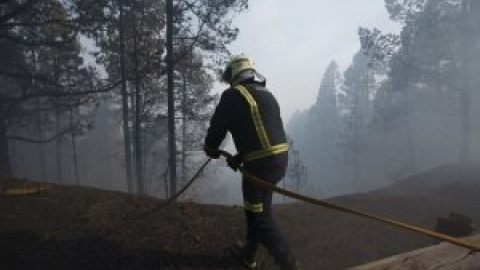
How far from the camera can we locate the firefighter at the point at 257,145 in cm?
536

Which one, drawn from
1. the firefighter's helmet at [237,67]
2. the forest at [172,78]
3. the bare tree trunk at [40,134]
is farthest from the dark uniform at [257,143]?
the bare tree trunk at [40,134]

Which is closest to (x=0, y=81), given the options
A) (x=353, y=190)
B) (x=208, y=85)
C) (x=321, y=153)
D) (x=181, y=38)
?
(x=208, y=85)

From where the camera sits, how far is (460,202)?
47.6ft

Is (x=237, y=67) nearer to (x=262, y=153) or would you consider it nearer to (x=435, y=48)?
(x=262, y=153)

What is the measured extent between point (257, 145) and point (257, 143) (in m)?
A: 0.02

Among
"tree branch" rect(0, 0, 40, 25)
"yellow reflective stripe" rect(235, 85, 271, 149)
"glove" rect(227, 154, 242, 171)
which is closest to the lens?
"yellow reflective stripe" rect(235, 85, 271, 149)

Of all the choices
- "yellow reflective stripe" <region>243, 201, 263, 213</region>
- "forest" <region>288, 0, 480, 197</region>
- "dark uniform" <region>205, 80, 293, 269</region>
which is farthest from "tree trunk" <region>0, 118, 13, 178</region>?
"forest" <region>288, 0, 480, 197</region>

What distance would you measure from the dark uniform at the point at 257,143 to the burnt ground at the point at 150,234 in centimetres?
74

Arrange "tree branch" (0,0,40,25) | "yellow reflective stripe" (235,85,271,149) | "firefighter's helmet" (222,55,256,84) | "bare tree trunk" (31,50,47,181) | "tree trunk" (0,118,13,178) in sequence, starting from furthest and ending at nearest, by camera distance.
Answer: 1. "bare tree trunk" (31,50,47,181)
2. "tree trunk" (0,118,13,178)
3. "tree branch" (0,0,40,25)
4. "firefighter's helmet" (222,55,256,84)
5. "yellow reflective stripe" (235,85,271,149)

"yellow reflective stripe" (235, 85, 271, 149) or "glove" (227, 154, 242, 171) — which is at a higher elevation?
"yellow reflective stripe" (235, 85, 271, 149)

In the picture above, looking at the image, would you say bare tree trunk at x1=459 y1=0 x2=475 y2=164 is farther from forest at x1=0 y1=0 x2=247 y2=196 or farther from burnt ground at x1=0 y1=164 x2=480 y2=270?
burnt ground at x1=0 y1=164 x2=480 y2=270

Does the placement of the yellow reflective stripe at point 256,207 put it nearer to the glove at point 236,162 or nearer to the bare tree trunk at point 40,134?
the glove at point 236,162

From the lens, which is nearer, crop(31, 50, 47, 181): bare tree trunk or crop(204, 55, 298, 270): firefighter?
crop(204, 55, 298, 270): firefighter

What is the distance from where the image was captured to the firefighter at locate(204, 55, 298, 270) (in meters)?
5.36
